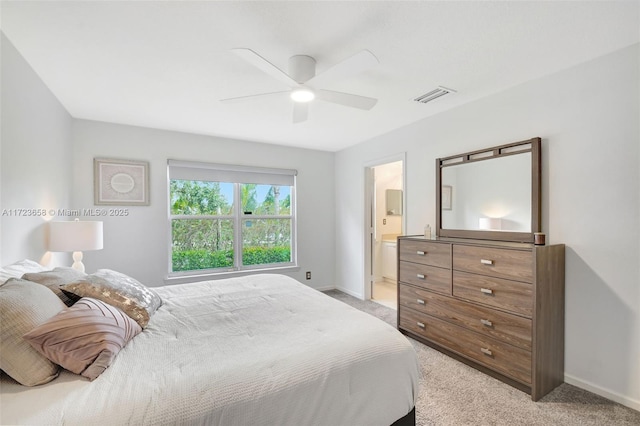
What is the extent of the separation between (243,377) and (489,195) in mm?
2628

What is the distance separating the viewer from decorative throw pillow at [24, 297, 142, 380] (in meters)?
1.11

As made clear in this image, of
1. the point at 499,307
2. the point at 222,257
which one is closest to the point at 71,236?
the point at 222,257

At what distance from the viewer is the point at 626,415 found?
1.89 metres

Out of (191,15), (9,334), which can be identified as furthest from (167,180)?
(9,334)

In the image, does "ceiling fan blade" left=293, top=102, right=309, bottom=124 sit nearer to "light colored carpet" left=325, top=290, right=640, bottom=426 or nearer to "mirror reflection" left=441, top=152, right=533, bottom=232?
"mirror reflection" left=441, top=152, right=533, bottom=232

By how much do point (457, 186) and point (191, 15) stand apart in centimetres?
271

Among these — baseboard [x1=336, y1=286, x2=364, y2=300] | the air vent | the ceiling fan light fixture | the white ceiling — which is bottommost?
baseboard [x1=336, y1=286, x2=364, y2=300]

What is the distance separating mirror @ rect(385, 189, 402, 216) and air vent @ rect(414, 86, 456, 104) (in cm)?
294

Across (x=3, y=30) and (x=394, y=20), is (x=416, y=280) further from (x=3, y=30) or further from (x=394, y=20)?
(x=3, y=30)

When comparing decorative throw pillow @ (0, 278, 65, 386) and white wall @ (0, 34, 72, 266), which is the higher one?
white wall @ (0, 34, 72, 266)

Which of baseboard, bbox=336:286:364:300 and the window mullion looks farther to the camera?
baseboard, bbox=336:286:364:300

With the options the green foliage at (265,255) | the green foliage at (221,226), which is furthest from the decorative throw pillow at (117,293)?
the green foliage at (265,255)

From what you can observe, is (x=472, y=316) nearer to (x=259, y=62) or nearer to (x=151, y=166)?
(x=259, y=62)

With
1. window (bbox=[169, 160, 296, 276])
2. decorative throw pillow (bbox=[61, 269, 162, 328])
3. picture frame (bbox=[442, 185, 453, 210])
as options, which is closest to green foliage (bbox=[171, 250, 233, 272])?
window (bbox=[169, 160, 296, 276])
